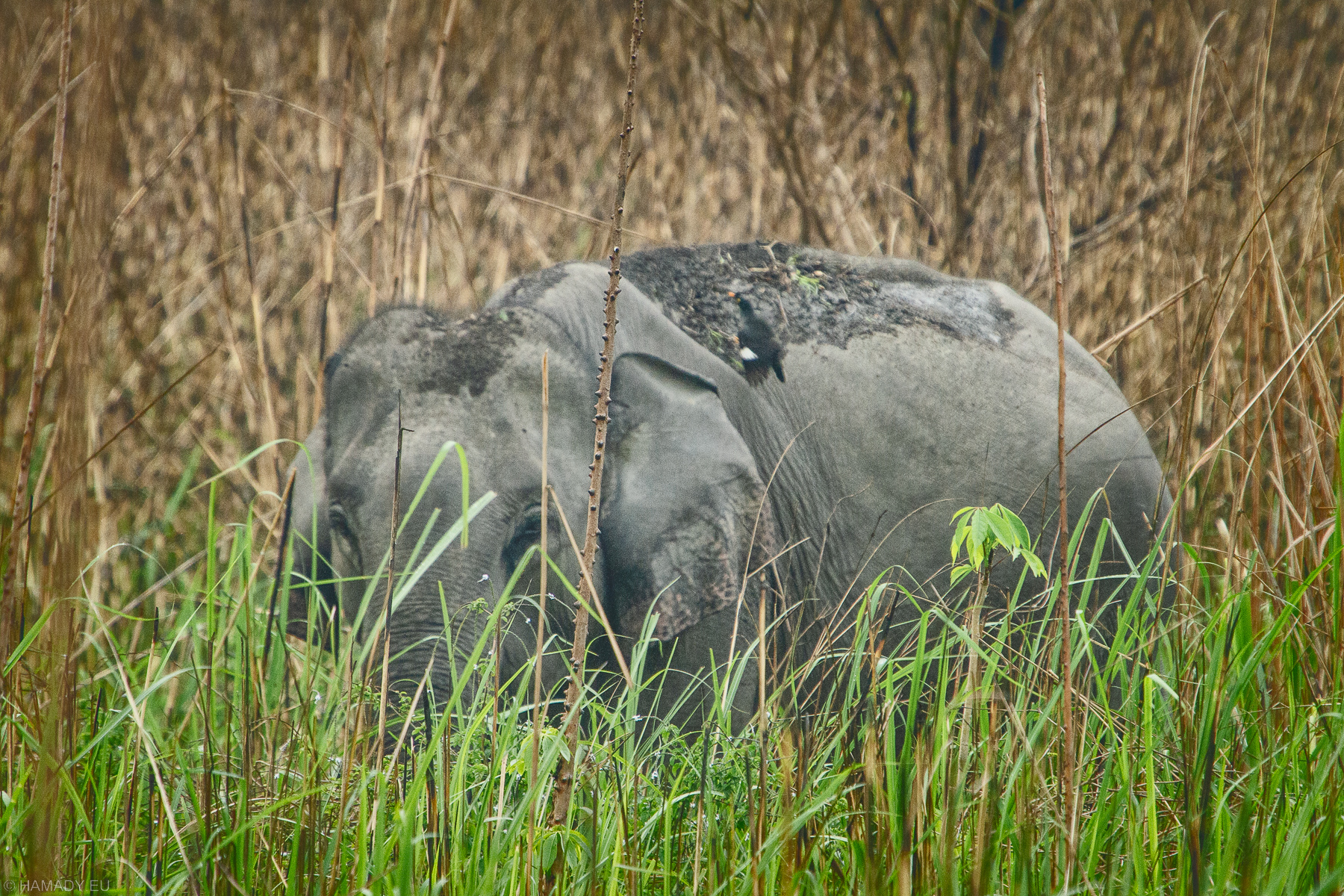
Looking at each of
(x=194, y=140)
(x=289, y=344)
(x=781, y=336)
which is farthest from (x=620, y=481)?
(x=194, y=140)

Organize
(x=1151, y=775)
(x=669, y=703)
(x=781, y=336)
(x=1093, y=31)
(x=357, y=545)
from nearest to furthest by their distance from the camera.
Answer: (x=1151, y=775)
(x=357, y=545)
(x=669, y=703)
(x=781, y=336)
(x=1093, y=31)

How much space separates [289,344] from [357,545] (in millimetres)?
2438

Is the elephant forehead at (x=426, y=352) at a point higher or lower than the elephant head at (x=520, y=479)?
higher

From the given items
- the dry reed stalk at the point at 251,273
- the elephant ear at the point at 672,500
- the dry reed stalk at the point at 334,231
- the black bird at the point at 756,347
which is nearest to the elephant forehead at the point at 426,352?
the dry reed stalk at the point at 334,231

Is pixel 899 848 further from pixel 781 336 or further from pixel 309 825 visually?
pixel 781 336

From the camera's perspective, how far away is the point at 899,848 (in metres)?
1.46

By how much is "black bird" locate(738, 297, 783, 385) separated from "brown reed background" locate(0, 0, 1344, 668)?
4.66 ft

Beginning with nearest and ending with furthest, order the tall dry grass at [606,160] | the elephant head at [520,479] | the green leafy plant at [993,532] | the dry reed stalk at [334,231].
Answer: the green leafy plant at [993,532], the elephant head at [520,479], the dry reed stalk at [334,231], the tall dry grass at [606,160]

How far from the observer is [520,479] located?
2.43m

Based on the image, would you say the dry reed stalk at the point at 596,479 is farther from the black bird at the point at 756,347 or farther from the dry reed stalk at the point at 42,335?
the black bird at the point at 756,347

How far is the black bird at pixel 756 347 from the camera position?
3051mm

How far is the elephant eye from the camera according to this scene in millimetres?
2402

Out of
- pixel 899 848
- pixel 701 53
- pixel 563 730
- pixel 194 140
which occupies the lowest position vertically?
pixel 899 848

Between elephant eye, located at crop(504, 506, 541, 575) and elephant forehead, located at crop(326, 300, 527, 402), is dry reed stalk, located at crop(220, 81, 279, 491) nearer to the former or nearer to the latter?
elephant forehead, located at crop(326, 300, 527, 402)
